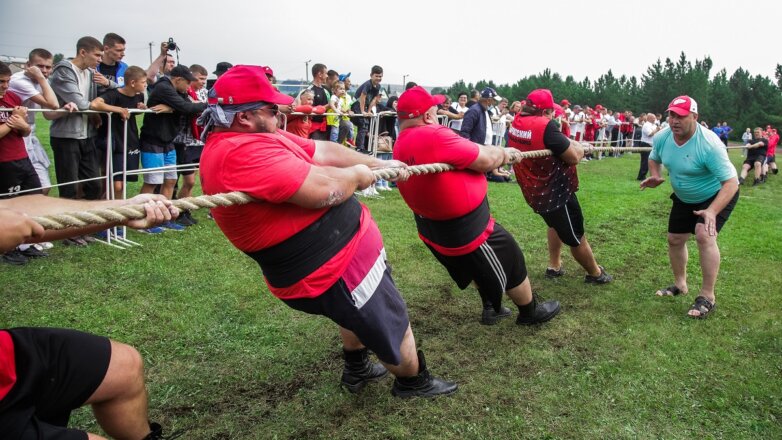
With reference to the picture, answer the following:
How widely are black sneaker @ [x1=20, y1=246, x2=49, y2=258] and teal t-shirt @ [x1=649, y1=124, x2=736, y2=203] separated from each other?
6524 mm

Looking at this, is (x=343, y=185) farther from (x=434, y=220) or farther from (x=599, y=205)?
(x=599, y=205)

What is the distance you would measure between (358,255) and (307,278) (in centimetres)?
30

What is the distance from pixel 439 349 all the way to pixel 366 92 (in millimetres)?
7926

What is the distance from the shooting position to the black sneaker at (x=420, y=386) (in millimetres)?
3422

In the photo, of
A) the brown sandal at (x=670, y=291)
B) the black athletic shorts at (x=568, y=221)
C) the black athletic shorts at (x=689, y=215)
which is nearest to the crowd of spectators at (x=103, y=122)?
the black athletic shorts at (x=568, y=221)

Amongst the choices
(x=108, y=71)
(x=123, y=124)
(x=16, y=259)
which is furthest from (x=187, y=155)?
(x=16, y=259)

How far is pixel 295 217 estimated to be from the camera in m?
2.62

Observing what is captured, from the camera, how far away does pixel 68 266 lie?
18.0 ft

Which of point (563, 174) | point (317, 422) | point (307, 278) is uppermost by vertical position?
point (563, 174)

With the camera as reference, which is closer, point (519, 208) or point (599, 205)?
point (519, 208)

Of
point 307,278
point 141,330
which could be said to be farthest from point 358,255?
point 141,330

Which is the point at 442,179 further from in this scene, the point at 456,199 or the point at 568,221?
the point at 568,221

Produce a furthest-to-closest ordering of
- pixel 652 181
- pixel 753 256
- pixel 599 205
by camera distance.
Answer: pixel 599 205, pixel 753 256, pixel 652 181

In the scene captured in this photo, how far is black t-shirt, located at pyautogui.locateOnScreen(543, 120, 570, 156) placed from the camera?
490 centimetres
